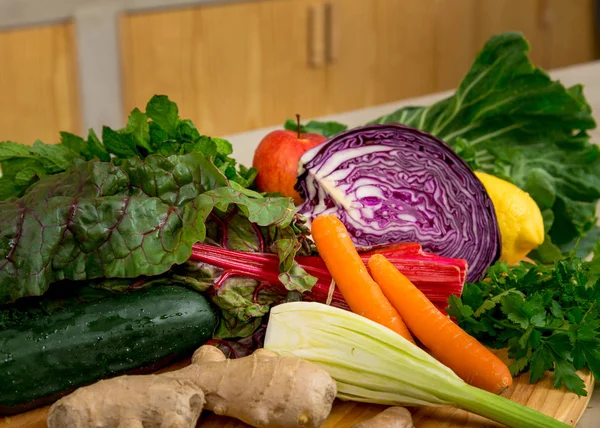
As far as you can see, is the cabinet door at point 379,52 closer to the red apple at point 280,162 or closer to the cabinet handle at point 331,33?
the cabinet handle at point 331,33

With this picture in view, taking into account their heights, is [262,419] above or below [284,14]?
below

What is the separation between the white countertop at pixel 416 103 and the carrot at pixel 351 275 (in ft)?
1.03

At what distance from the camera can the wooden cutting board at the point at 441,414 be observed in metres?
1.30

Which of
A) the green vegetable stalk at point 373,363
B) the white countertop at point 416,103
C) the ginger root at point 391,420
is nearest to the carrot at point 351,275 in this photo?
the green vegetable stalk at point 373,363

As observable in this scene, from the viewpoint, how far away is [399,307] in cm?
149

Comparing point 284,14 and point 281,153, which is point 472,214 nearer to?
point 281,153

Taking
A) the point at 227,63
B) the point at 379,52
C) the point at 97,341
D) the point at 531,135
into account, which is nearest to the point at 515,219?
the point at 531,135

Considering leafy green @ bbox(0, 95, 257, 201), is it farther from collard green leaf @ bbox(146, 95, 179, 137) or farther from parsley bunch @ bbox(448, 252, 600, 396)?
parsley bunch @ bbox(448, 252, 600, 396)

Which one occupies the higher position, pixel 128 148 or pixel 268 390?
pixel 128 148

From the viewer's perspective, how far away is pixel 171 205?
149 cm

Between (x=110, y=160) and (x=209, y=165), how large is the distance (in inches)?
11.0

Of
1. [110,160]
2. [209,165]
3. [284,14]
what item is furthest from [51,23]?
[209,165]

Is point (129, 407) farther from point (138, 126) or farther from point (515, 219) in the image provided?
point (515, 219)

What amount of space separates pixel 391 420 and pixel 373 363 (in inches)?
4.4
